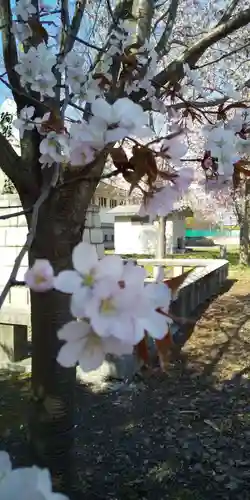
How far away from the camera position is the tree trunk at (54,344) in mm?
1651

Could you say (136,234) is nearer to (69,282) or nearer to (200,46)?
(200,46)

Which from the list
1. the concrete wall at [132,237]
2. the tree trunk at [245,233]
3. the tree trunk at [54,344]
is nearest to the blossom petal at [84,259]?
the tree trunk at [54,344]

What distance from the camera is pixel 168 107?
1.73 meters

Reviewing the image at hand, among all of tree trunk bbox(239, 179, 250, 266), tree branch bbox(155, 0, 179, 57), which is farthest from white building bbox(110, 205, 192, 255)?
tree branch bbox(155, 0, 179, 57)

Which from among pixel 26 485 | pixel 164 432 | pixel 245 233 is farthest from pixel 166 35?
pixel 245 233

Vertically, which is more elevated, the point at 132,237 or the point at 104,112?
the point at 104,112


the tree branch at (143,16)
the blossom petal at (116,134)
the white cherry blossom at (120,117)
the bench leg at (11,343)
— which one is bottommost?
the bench leg at (11,343)

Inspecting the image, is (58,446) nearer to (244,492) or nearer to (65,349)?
(244,492)

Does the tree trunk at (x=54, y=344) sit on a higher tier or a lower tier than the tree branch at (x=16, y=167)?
lower

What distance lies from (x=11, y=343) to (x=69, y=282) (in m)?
3.68

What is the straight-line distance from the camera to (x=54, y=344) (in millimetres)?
1702

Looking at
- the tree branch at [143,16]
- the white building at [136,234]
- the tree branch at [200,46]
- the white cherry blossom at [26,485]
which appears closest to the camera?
the white cherry blossom at [26,485]

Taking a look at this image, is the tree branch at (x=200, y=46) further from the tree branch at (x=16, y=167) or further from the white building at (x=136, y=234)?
the white building at (x=136, y=234)

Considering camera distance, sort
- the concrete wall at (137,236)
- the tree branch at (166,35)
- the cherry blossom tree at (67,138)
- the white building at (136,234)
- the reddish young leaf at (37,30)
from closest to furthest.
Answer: the cherry blossom tree at (67,138), the reddish young leaf at (37,30), the tree branch at (166,35), the concrete wall at (137,236), the white building at (136,234)
